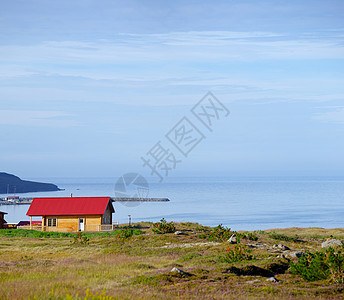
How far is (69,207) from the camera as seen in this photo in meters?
55.1

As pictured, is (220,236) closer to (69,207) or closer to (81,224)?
(81,224)

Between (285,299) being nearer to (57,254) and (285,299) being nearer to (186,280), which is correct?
(186,280)

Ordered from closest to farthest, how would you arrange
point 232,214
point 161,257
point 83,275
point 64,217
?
point 83,275
point 161,257
point 64,217
point 232,214

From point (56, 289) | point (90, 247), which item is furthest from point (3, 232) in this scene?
point (56, 289)

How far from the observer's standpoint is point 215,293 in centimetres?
1532

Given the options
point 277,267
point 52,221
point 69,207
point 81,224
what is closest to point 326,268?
point 277,267

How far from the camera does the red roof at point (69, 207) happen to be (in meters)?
54.3

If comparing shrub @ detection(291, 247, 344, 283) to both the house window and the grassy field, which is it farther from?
the house window

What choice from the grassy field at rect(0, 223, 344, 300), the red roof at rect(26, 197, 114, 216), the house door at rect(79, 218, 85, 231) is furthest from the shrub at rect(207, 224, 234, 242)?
the house door at rect(79, 218, 85, 231)

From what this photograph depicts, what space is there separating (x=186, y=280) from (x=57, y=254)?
1538cm

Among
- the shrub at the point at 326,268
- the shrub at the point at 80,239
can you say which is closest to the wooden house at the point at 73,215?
the shrub at the point at 80,239

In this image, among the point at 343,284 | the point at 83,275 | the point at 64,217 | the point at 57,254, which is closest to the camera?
the point at 343,284

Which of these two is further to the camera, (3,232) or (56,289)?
(3,232)

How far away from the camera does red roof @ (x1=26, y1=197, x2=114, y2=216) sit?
2138 inches
